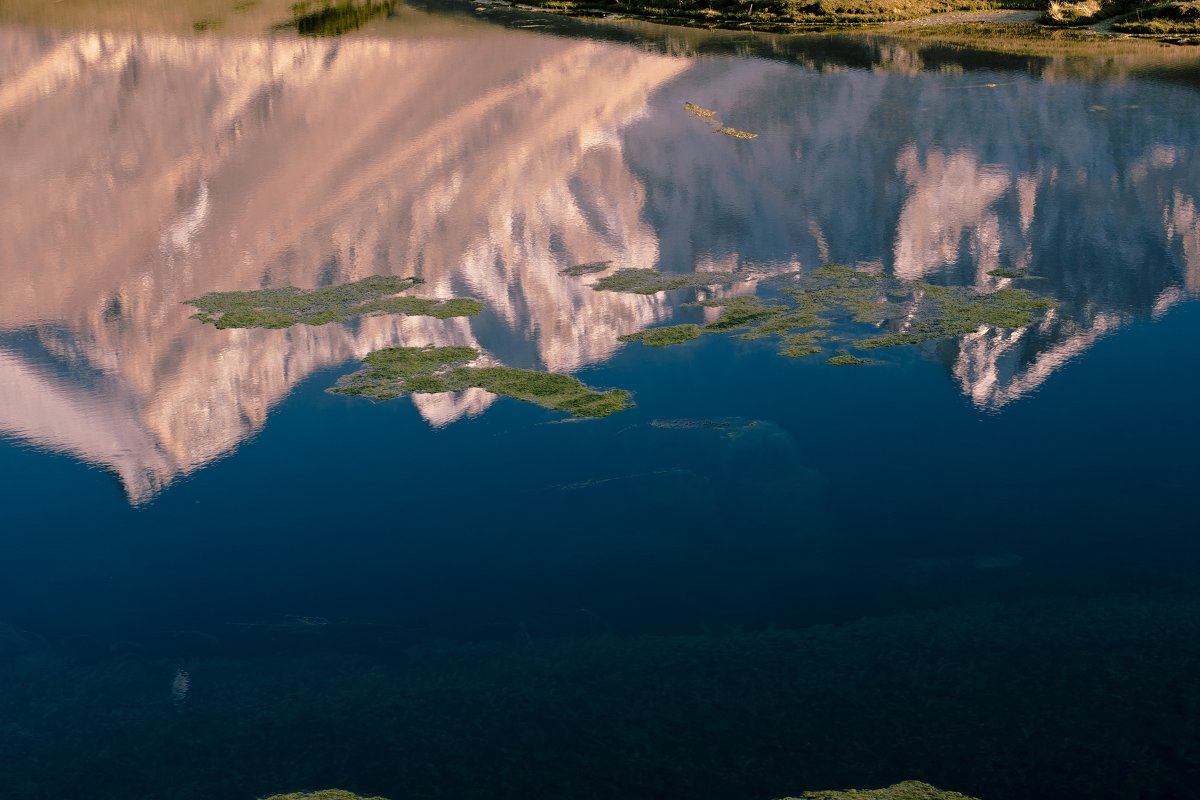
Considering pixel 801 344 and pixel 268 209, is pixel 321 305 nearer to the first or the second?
pixel 801 344

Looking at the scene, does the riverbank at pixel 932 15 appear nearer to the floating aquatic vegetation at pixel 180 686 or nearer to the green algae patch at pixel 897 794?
the green algae patch at pixel 897 794

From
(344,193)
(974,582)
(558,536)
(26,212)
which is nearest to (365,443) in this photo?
(558,536)

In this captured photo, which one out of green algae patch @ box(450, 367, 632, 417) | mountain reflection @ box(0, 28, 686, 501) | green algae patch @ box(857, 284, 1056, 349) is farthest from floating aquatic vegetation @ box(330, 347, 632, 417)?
green algae patch @ box(857, 284, 1056, 349)

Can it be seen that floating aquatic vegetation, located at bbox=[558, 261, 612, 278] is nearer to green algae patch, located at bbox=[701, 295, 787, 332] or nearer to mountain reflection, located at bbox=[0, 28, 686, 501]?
mountain reflection, located at bbox=[0, 28, 686, 501]

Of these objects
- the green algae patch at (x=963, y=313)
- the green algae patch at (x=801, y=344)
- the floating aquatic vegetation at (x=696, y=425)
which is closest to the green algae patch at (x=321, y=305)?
the green algae patch at (x=801, y=344)

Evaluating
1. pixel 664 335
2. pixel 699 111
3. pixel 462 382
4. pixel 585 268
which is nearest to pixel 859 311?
pixel 664 335

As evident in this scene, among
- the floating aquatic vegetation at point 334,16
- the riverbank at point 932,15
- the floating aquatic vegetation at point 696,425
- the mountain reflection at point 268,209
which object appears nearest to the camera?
the floating aquatic vegetation at point 696,425
